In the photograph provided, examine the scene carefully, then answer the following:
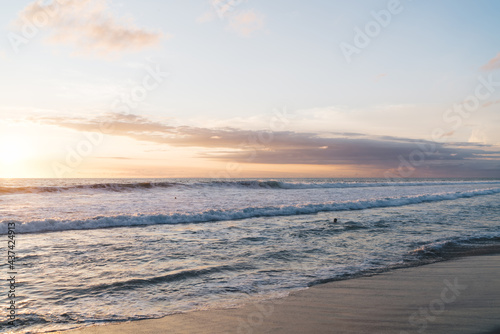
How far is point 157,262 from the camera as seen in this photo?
8.87 meters

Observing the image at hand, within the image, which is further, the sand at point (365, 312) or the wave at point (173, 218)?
the wave at point (173, 218)

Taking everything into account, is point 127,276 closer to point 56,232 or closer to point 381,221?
point 56,232

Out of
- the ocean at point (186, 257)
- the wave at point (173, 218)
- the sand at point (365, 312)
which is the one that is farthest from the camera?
the wave at point (173, 218)

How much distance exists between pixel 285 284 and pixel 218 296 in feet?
5.22

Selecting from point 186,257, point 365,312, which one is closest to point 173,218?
point 186,257

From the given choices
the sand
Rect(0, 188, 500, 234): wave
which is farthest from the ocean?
the sand

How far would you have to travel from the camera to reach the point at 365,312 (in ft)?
18.3

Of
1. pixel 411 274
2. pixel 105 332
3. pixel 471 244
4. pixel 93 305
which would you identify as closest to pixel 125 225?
pixel 93 305

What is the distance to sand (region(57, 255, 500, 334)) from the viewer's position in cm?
497

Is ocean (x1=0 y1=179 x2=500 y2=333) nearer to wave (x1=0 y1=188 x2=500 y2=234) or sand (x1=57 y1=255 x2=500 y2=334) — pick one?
wave (x1=0 y1=188 x2=500 y2=234)

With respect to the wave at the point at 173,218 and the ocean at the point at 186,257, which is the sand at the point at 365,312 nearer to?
the ocean at the point at 186,257

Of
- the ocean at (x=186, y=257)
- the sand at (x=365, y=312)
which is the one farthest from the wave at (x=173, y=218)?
the sand at (x=365, y=312)

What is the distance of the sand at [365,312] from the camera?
497 centimetres

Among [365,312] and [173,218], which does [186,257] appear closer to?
[365,312]
